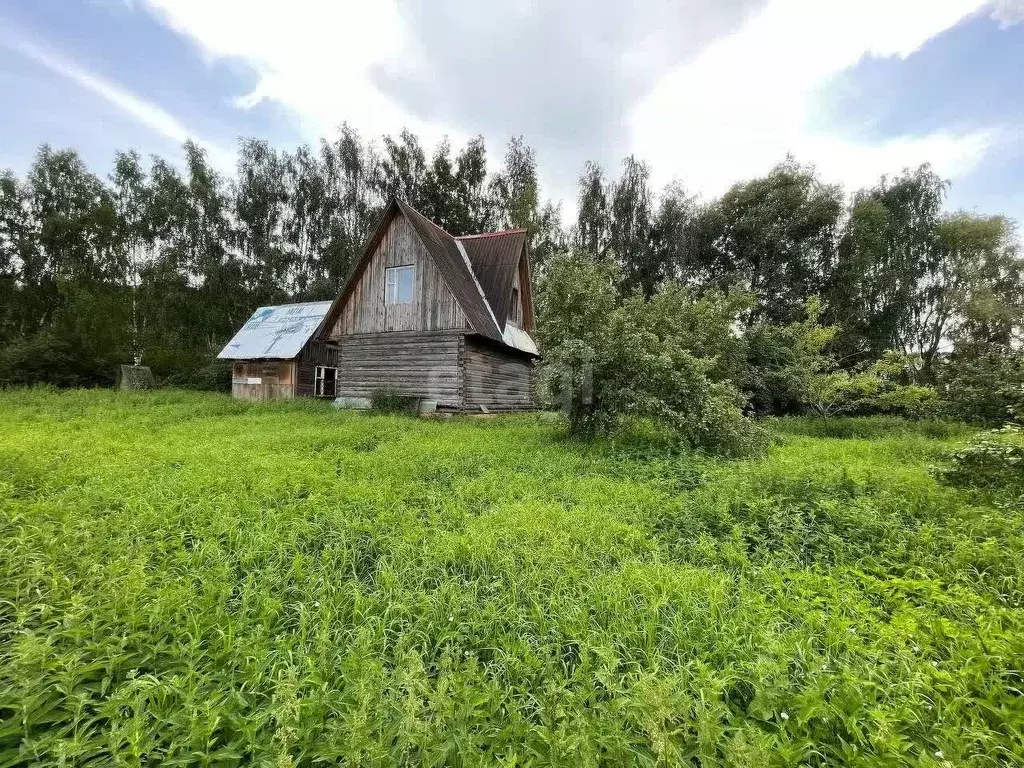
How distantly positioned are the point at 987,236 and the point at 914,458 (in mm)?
24287

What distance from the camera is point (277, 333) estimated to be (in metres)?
20.6

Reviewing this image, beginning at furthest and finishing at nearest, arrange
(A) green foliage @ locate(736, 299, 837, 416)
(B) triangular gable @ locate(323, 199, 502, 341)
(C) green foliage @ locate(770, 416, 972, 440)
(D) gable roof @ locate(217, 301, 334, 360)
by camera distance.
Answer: (D) gable roof @ locate(217, 301, 334, 360) < (A) green foliage @ locate(736, 299, 837, 416) < (B) triangular gable @ locate(323, 199, 502, 341) < (C) green foliage @ locate(770, 416, 972, 440)

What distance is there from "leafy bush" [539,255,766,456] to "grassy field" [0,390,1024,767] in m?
2.68

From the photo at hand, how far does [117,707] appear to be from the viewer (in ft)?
6.45

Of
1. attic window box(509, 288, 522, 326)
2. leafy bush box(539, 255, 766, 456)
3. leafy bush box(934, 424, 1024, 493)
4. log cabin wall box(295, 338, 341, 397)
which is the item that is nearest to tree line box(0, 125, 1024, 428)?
attic window box(509, 288, 522, 326)

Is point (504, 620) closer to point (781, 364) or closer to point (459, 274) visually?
point (459, 274)

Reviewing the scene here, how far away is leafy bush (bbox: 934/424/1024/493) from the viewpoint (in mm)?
4133

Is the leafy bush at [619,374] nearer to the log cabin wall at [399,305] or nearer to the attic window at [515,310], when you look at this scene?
the log cabin wall at [399,305]

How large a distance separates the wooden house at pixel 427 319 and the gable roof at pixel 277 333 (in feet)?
14.8

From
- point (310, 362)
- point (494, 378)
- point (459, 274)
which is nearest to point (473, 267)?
point (459, 274)

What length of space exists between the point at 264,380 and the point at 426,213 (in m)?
15.6

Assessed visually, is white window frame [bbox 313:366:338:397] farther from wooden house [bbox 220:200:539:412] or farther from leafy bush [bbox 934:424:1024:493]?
leafy bush [bbox 934:424:1024:493]

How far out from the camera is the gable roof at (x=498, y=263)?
55.7 ft

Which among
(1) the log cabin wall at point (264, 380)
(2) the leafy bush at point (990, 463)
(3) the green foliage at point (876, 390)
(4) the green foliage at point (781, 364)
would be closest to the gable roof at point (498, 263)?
(4) the green foliage at point (781, 364)
